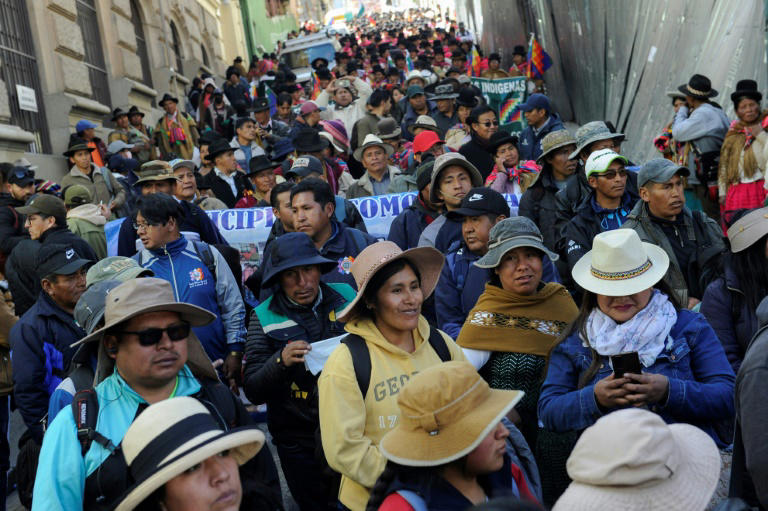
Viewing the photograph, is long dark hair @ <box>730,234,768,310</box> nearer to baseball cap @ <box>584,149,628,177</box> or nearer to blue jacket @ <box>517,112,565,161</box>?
baseball cap @ <box>584,149,628,177</box>

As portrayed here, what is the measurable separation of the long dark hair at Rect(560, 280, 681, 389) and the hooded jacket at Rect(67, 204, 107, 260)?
5408mm

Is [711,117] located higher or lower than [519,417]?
higher

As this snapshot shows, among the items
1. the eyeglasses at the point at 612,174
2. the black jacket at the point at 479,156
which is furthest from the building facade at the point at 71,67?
the eyeglasses at the point at 612,174

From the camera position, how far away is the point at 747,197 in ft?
30.1

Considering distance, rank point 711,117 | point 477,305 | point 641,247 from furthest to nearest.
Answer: point 711,117 → point 477,305 → point 641,247

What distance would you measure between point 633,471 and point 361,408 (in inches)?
63.6

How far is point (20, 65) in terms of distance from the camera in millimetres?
13875

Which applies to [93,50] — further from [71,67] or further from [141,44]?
[141,44]

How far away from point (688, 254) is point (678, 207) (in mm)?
309

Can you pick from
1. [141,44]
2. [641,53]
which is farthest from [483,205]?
[141,44]

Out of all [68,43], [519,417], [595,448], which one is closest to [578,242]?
[519,417]

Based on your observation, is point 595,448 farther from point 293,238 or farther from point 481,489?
point 293,238

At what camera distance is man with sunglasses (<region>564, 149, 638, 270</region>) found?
19.9ft

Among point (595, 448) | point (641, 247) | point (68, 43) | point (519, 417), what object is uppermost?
point (68, 43)
